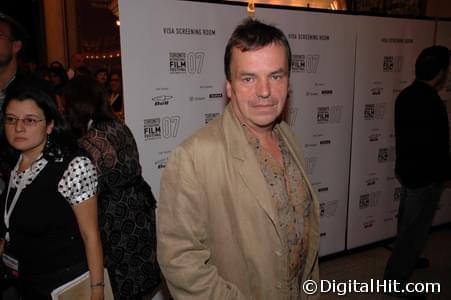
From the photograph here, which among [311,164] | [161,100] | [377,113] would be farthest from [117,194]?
[377,113]

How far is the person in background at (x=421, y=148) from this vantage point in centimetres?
298

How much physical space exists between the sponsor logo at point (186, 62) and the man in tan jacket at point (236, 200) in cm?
151

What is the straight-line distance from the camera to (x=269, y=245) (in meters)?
1.41

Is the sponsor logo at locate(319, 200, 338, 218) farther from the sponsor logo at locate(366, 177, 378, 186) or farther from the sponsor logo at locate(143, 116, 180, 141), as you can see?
the sponsor logo at locate(143, 116, 180, 141)

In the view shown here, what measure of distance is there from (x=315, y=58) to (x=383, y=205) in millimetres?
1970

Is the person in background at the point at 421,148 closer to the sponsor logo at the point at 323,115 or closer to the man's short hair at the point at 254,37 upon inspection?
the sponsor logo at the point at 323,115

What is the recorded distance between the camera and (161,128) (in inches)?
115

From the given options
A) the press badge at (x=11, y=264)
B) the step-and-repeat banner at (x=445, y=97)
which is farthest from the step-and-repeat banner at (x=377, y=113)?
the press badge at (x=11, y=264)

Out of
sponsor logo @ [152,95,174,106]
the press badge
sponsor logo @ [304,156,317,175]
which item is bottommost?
the press badge

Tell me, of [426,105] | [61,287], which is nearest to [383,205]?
[426,105]

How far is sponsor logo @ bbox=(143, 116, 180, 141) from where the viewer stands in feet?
9.32

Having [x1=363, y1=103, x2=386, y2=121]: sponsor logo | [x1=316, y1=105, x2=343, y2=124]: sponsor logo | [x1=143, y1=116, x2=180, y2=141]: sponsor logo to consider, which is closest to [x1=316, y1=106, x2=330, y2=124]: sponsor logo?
[x1=316, y1=105, x2=343, y2=124]: sponsor logo

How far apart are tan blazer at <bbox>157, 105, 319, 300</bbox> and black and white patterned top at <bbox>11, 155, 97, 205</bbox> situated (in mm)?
482

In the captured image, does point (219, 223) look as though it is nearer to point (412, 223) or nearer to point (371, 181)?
point (412, 223)
